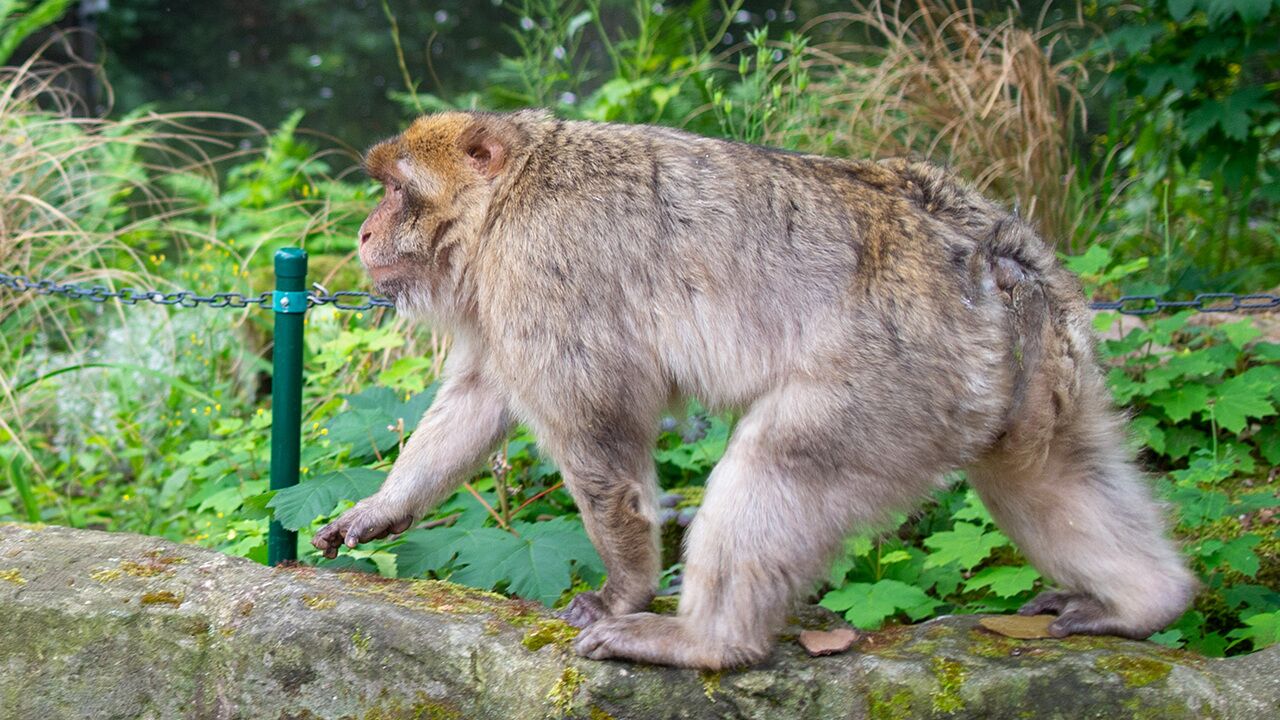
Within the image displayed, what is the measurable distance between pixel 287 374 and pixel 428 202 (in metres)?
0.71

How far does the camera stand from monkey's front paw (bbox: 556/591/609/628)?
285 centimetres

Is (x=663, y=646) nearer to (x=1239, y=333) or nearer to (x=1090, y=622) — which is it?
(x=1090, y=622)

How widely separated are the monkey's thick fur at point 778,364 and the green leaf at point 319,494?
534 mm

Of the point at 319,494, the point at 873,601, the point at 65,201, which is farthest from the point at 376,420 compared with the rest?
the point at 65,201

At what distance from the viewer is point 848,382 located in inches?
104

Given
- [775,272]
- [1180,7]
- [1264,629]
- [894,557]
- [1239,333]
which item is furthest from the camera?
[1180,7]

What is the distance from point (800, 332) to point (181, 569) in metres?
1.58

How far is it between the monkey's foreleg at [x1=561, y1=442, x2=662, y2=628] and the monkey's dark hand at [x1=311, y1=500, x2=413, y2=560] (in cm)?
57

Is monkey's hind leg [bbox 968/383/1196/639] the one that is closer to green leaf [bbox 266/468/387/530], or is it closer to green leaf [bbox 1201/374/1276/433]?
green leaf [bbox 1201/374/1276/433]

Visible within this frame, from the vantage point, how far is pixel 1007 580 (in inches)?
135

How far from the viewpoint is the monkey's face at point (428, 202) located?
3.12 metres

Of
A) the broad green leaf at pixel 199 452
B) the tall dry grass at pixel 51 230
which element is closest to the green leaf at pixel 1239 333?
the broad green leaf at pixel 199 452

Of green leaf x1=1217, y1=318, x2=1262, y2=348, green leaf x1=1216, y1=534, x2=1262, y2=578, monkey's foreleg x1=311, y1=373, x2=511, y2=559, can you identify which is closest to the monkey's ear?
monkey's foreleg x1=311, y1=373, x2=511, y2=559

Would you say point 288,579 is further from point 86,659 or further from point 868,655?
point 868,655
